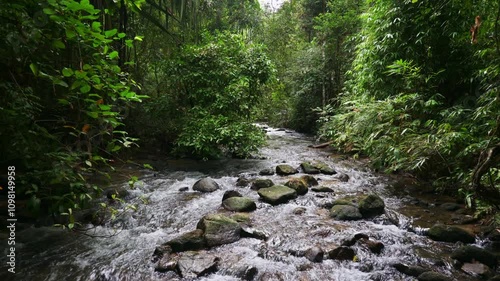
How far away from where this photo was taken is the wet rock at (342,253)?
12.1ft

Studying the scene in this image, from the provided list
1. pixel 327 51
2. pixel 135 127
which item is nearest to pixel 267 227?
pixel 135 127

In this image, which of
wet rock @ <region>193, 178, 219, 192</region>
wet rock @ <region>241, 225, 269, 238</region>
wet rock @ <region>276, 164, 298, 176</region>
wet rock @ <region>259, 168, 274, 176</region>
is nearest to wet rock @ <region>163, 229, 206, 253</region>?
wet rock @ <region>241, 225, 269, 238</region>

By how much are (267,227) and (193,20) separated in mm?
5396

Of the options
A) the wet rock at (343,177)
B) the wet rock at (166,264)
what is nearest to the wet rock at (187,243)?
Answer: the wet rock at (166,264)

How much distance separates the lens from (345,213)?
16.0ft

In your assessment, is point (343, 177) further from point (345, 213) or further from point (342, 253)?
point (342, 253)

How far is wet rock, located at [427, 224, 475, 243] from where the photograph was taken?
4055mm

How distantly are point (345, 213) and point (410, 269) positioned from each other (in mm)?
1522

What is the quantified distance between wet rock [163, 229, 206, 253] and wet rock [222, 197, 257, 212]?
126 centimetres

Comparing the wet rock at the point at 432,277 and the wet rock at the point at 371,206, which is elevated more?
the wet rock at the point at 371,206

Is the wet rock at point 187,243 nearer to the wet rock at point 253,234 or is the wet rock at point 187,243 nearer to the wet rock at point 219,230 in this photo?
the wet rock at point 219,230

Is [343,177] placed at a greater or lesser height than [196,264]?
greater

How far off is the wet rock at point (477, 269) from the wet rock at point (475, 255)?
7 cm

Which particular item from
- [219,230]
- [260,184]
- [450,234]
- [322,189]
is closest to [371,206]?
[450,234]
